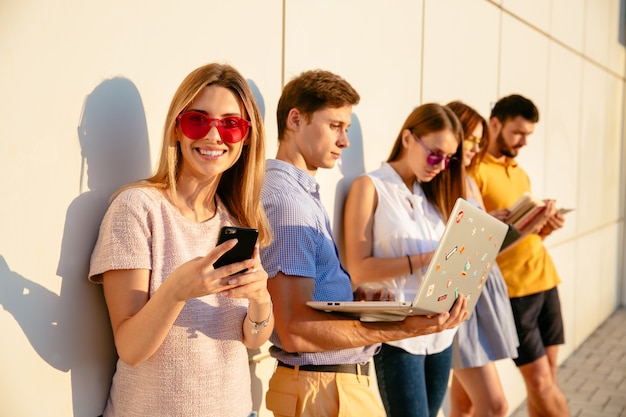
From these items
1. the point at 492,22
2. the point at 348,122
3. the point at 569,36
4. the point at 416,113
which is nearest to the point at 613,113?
the point at 569,36

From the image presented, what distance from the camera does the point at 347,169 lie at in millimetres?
3543

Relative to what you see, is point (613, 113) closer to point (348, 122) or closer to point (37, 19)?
point (348, 122)

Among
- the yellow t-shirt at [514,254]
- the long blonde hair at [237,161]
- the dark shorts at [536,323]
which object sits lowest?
the dark shorts at [536,323]

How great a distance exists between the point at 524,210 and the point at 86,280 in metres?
2.40

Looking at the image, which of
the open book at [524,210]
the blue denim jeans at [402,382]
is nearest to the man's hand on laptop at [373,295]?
the blue denim jeans at [402,382]

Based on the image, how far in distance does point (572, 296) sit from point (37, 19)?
690 centimetres

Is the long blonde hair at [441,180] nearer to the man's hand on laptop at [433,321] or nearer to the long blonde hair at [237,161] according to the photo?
the man's hand on laptop at [433,321]

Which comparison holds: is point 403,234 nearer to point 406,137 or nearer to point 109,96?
point 406,137

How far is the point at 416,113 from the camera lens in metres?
3.43

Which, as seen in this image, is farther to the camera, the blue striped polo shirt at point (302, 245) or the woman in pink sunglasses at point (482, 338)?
the woman in pink sunglasses at point (482, 338)

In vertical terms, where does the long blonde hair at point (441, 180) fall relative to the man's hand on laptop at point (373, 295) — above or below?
above

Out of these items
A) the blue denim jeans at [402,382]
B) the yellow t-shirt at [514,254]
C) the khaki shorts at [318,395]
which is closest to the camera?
the khaki shorts at [318,395]

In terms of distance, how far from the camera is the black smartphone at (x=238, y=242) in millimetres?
1694

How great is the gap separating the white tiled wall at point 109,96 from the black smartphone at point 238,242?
555 millimetres
